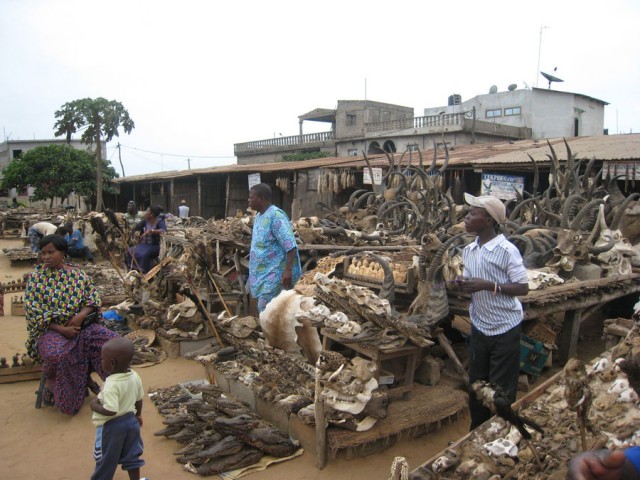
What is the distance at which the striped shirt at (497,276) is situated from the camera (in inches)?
121

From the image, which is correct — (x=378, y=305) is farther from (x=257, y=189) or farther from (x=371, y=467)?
(x=257, y=189)

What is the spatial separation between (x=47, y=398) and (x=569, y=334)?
513 cm

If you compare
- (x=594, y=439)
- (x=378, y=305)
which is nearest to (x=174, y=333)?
(x=378, y=305)

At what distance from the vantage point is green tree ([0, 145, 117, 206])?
81.1ft

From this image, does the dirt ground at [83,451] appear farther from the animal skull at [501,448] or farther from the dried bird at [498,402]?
the dried bird at [498,402]

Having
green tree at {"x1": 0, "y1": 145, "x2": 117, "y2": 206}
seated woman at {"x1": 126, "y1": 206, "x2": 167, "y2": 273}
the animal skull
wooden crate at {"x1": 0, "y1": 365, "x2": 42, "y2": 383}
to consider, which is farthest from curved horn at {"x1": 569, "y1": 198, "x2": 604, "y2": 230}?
green tree at {"x1": 0, "y1": 145, "x2": 117, "y2": 206}

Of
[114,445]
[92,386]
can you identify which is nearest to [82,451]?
[92,386]

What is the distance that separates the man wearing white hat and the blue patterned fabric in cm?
205

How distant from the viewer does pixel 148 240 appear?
26.6 feet

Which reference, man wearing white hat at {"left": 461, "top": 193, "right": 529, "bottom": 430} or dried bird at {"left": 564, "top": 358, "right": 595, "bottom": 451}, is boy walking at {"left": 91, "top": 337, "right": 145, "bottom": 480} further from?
dried bird at {"left": 564, "top": 358, "right": 595, "bottom": 451}

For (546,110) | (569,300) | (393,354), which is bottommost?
(393,354)

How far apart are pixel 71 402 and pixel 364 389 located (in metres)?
2.62

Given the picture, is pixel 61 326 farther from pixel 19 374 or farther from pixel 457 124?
pixel 457 124

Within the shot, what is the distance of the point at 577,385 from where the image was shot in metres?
2.02
